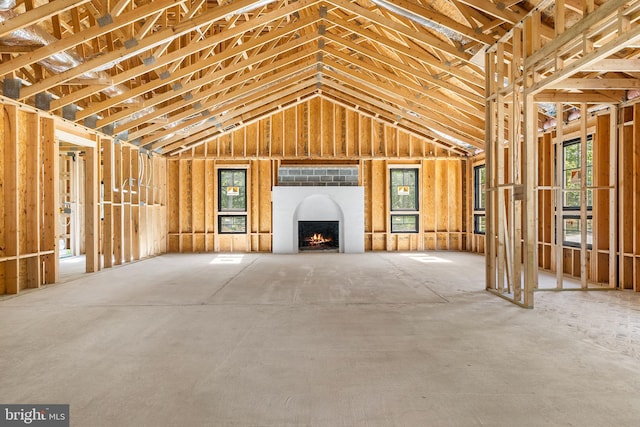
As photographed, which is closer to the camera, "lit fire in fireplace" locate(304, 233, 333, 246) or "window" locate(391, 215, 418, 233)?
"window" locate(391, 215, 418, 233)

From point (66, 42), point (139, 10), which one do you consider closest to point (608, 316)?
point (139, 10)

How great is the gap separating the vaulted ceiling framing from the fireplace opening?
4497mm

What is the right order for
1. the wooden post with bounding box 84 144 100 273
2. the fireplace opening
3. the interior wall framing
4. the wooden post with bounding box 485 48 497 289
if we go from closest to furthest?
the interior wall framing, the wooden post with bounding box 485 48 497 289, the wooden post with bounding box 84 144 100 273, the fireplace opening

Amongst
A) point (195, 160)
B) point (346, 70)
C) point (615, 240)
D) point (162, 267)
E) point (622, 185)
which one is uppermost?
point (346, 70)

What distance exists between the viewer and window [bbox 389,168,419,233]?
14727 mm

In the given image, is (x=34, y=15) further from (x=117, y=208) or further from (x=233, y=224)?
(x=233, y=224)

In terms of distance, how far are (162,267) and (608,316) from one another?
9.57 metres

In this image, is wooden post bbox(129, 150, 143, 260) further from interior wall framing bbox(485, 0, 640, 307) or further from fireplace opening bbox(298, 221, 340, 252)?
interior wall framing bbox(485, 0, 640, 307)

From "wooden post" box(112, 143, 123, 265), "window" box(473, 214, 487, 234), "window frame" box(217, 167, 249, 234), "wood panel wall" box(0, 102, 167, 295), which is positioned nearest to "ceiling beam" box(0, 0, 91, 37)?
"wood panel wall" box(0, 102, 167, 295)

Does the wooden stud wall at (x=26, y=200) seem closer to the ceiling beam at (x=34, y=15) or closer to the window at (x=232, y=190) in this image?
the ceiling beam at (x=34, y=15)

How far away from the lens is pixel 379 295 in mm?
6633

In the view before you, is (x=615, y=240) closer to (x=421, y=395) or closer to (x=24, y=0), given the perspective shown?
(x=421, y=395)

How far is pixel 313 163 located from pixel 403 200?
3.69 meters

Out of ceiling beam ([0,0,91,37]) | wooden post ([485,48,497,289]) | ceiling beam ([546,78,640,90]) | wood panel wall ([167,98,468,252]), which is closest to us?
ceiling beam ([0,0,91,37])
